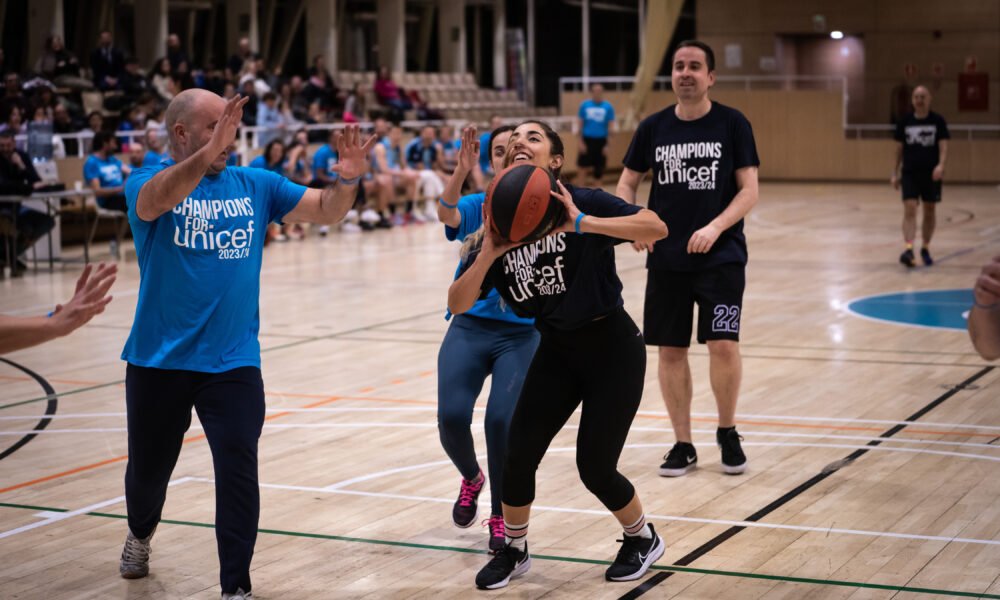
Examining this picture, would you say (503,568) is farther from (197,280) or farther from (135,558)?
(197,280)

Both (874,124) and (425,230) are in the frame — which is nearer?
(425,230)

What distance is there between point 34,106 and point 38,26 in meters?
5.64

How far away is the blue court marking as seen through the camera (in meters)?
11.0

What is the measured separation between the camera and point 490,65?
35406 millimetres

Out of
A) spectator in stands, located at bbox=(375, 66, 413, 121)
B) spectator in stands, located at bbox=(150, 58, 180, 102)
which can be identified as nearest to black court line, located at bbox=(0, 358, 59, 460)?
spectator in stands, located at bbox=(150, 58, 180, 102)

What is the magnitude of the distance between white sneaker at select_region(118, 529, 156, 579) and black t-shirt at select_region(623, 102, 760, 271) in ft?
9.18

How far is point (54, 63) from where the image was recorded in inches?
788

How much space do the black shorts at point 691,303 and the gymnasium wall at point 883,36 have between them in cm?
2406

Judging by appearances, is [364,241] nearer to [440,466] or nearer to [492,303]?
[440,466]

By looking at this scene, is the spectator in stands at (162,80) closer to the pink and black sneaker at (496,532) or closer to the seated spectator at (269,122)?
the seated spectator at (269,122)

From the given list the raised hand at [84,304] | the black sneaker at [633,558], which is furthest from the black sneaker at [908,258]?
the raised hand at [84,304]

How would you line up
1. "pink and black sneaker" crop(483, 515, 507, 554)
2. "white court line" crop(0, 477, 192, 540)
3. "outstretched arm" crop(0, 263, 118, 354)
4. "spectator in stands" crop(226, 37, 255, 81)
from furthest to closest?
"spectator in stands" crop(226, 37, 255, 81)
"white court line" crop(0, 477, 192, 540)
"pink and black sneaker" crop(483, 515, 507, 554)
"outstretched arm" crop(0, 263, 118, 354)

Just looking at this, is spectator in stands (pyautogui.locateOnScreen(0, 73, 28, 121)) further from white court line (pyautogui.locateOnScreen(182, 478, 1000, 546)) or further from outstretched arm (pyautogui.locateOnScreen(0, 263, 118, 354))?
outstretched arm (pyautogui.locateOnScreen(0, 263, 118, 354))

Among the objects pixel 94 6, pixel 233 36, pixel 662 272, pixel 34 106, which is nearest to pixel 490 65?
pixel 233 36
